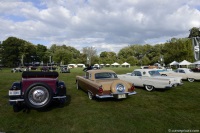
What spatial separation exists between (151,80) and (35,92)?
288 inches

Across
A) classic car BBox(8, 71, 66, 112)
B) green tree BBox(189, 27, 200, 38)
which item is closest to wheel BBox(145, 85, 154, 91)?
classic car BBox(8, 71, 66, 112)

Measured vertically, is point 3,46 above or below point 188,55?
above

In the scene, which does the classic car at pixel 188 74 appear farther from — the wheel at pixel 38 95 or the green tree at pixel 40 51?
the green tree at pixel 40 51

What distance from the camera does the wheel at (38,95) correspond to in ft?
19.0

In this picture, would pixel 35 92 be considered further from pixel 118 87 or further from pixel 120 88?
pixel 120 88

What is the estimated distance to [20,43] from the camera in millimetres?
75312

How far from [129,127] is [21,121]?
3.40 m

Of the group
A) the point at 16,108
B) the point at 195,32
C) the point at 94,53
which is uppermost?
the point at 195,32

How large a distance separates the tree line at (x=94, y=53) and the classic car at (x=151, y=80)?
3582 cm

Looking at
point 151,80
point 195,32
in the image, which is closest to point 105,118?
point 151,80

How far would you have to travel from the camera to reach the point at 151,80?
1079 centimetres

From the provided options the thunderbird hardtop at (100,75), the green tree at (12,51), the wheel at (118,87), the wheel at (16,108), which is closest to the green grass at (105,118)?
the wheel at (16,108)

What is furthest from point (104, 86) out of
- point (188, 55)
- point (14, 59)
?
point (14, 59)

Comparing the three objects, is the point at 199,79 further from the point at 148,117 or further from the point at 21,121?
the point at 21,121
